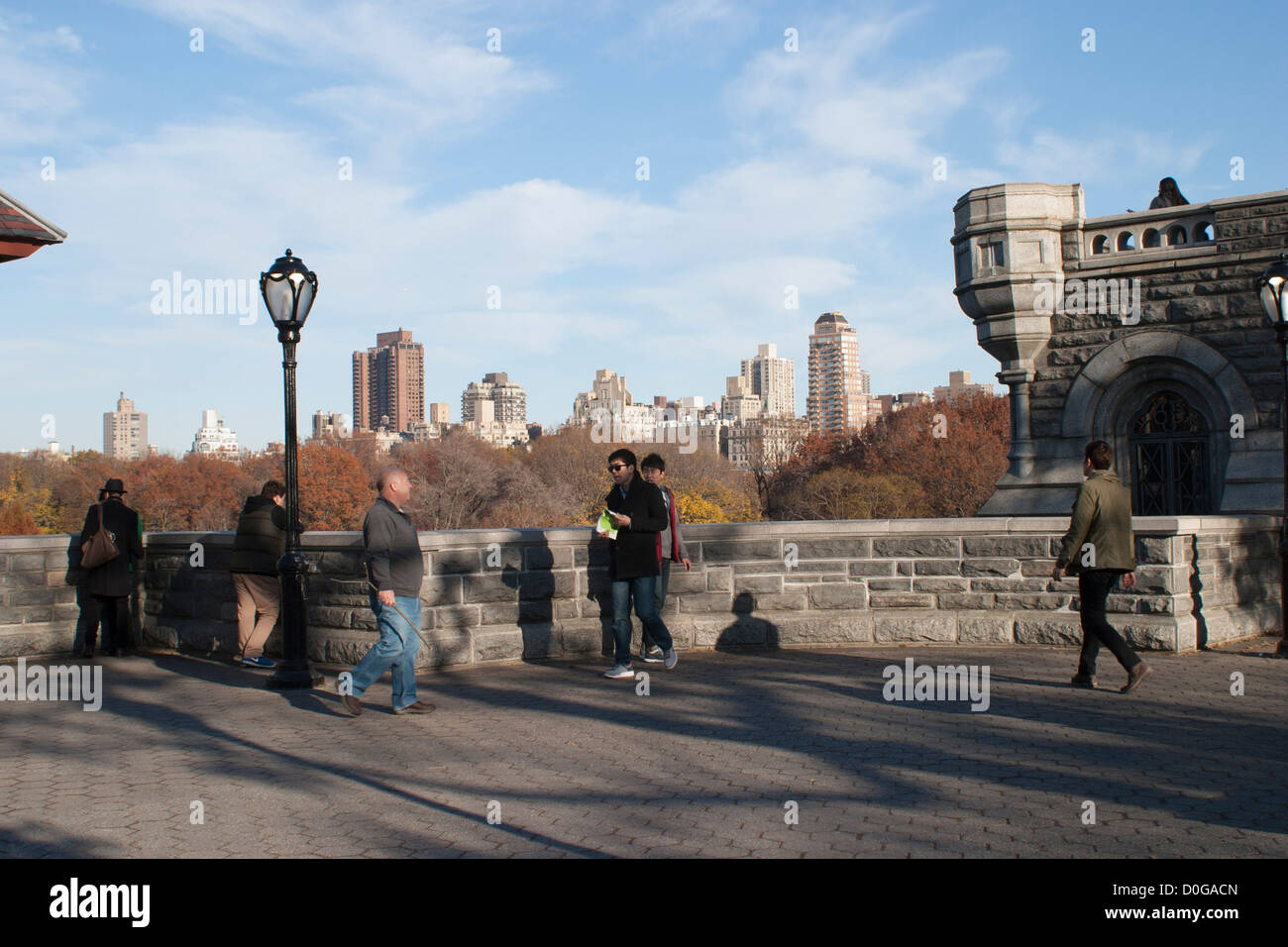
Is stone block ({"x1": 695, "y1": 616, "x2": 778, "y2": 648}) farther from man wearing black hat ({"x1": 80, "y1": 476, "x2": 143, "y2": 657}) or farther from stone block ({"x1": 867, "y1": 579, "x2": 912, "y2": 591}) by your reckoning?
man wearing black hat ({"x1": 80, "y1": 476, "x2": 143, "y2": 657})

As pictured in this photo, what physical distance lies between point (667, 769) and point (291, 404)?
4776 millimetres

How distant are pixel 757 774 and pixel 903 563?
195 inches

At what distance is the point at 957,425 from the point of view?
210 ft

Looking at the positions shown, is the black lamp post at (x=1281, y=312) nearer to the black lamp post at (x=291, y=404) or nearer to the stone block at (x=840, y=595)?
the stone block at (x=840, y=595)

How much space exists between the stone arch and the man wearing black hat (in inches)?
410

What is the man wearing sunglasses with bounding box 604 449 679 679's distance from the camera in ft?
28.8

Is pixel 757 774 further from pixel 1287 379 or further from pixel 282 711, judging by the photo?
pixel 1287 379

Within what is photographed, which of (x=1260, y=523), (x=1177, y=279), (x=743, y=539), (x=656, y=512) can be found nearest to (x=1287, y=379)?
(x=1260, y=523)

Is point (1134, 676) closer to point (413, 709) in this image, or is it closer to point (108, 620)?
point (413, 709)

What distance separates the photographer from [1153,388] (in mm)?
13211

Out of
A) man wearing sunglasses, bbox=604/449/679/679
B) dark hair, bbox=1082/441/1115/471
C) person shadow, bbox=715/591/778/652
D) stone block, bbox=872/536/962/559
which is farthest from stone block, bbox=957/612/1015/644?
man wearing sunglasses, bbox=604/449/679/679

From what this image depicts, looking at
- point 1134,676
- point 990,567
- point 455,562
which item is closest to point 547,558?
point 455,562

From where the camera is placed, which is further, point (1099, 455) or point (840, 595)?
point (840, 595)

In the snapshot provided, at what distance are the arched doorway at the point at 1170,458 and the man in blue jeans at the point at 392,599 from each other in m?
9.30
